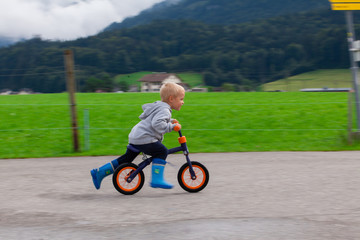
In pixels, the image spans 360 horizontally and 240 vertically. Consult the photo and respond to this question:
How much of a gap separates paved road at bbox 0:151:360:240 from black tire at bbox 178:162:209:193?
0.09 metres

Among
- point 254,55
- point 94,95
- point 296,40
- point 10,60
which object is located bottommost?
point 94,95

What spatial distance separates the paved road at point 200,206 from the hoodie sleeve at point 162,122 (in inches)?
30.5

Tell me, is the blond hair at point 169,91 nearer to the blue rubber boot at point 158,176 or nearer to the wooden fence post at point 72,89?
the blue rubber boot at point 158,176

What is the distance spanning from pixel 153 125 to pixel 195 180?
2.87 ft

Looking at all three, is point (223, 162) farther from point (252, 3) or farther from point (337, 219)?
point (252, 3)

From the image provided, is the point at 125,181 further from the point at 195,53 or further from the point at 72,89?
the point at 195,53

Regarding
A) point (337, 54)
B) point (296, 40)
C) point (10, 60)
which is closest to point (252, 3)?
point (296, 40)

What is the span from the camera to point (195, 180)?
535 cm

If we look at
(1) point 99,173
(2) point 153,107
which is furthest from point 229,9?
(1) point 99,173

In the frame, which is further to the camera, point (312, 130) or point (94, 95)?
point (94, 95)

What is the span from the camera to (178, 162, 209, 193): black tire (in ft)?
17.4

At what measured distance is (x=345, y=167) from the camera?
271 inches

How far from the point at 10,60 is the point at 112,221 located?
12.6m

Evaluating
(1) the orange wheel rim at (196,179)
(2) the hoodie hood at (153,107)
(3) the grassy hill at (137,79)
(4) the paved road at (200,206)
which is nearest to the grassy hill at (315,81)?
(3) the grassy hill at (137,79)
